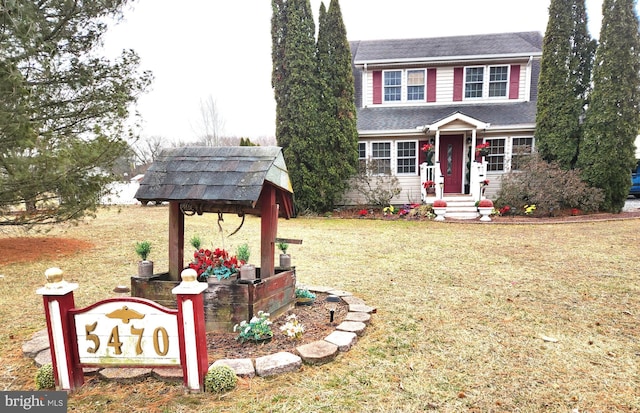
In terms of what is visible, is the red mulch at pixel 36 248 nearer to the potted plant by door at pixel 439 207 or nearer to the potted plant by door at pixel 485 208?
the potted plant by door at pixel 439 207

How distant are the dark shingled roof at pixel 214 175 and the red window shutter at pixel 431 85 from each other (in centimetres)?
1284

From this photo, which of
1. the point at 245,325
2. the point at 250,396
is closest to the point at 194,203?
the point at 245,325

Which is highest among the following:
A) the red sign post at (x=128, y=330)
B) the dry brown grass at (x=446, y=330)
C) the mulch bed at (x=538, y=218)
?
the red sign post at (x=128, y=330)

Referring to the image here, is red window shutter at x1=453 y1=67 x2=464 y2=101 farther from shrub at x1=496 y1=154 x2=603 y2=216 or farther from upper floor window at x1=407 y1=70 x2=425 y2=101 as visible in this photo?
shrub at x1=496 y1=154 x2=603 y2=216

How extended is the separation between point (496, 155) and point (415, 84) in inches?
174

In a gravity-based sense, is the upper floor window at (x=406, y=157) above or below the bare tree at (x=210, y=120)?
below

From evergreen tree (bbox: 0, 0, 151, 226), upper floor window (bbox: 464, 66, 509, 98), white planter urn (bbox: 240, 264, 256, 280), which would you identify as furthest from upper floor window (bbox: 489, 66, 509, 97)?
white planter urn (bbox: 240, 264, 256, 280)

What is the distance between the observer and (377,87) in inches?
579

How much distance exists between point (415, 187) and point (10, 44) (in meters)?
12.1

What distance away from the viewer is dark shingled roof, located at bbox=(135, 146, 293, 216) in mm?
2953

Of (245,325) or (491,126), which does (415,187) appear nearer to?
(491,126)

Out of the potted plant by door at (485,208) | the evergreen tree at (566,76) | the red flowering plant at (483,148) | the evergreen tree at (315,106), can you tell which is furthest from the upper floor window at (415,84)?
the potted plant by door at (485,208)

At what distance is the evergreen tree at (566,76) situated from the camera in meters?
11.4

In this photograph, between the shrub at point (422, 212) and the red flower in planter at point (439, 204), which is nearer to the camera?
the red flower in planter at point (439, 204)
